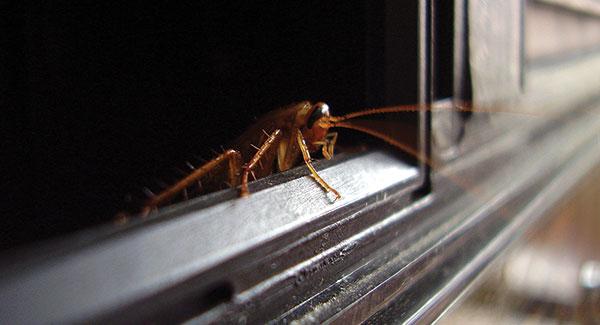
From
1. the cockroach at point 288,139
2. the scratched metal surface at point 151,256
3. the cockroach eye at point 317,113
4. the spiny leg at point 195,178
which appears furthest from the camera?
the cockroach eye at point 317,113

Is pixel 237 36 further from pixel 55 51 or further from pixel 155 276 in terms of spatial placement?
pixel 155 276

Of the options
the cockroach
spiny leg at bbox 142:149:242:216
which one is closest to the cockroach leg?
the cockroach

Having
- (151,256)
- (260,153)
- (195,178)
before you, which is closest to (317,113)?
(260,153)

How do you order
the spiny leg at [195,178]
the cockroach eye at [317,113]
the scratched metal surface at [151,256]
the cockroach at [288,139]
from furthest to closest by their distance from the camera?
the cockroach eye at [317,113], the cockroach at [288,139], the spiny leg at [195,178], the scratched metal surface at [151,256]

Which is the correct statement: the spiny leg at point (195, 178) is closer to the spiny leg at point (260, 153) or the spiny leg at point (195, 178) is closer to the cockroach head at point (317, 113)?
the spiny leg at point (260, 153)

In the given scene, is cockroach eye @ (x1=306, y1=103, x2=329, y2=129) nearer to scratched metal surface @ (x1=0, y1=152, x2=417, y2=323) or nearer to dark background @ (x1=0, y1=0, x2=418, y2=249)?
dark background @ (x1=0, y1=0, x2=418, y2=249)

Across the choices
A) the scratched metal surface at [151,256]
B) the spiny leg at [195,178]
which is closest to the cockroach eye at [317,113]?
the spiny leg at [195,178]
